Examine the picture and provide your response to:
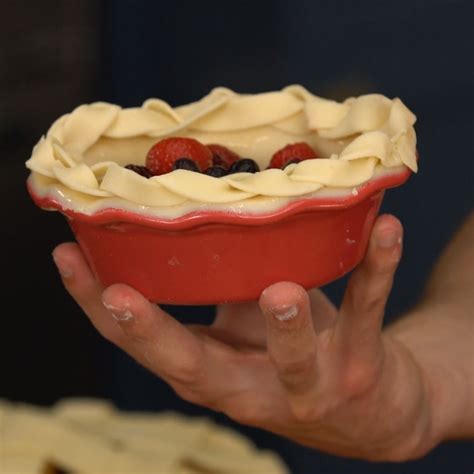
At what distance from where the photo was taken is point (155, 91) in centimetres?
244

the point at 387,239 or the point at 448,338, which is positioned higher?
the point at 387,239

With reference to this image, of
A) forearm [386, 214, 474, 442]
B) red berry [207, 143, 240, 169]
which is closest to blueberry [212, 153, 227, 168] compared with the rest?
red berry [207, 143, 240, 169]

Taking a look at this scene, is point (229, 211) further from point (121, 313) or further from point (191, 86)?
point (191, 86)

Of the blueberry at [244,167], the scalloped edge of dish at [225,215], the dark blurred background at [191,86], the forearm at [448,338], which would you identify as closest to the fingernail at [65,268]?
the scalloped edge of dish at [225,215]

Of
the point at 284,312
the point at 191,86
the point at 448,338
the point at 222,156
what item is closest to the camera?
the point at 284,312

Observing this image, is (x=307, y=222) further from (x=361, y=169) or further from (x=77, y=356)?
(x=77, y=356)

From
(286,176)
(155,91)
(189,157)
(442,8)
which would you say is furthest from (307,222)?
(155,91)

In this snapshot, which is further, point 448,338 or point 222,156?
point 448,338

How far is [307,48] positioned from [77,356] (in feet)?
3.65

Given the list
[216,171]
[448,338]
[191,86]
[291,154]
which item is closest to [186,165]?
[216,171]

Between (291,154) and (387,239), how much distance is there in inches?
6.7

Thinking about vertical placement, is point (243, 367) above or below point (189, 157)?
below

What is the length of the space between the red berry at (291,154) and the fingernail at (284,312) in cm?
21

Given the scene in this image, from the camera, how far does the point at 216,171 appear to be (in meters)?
1.09
